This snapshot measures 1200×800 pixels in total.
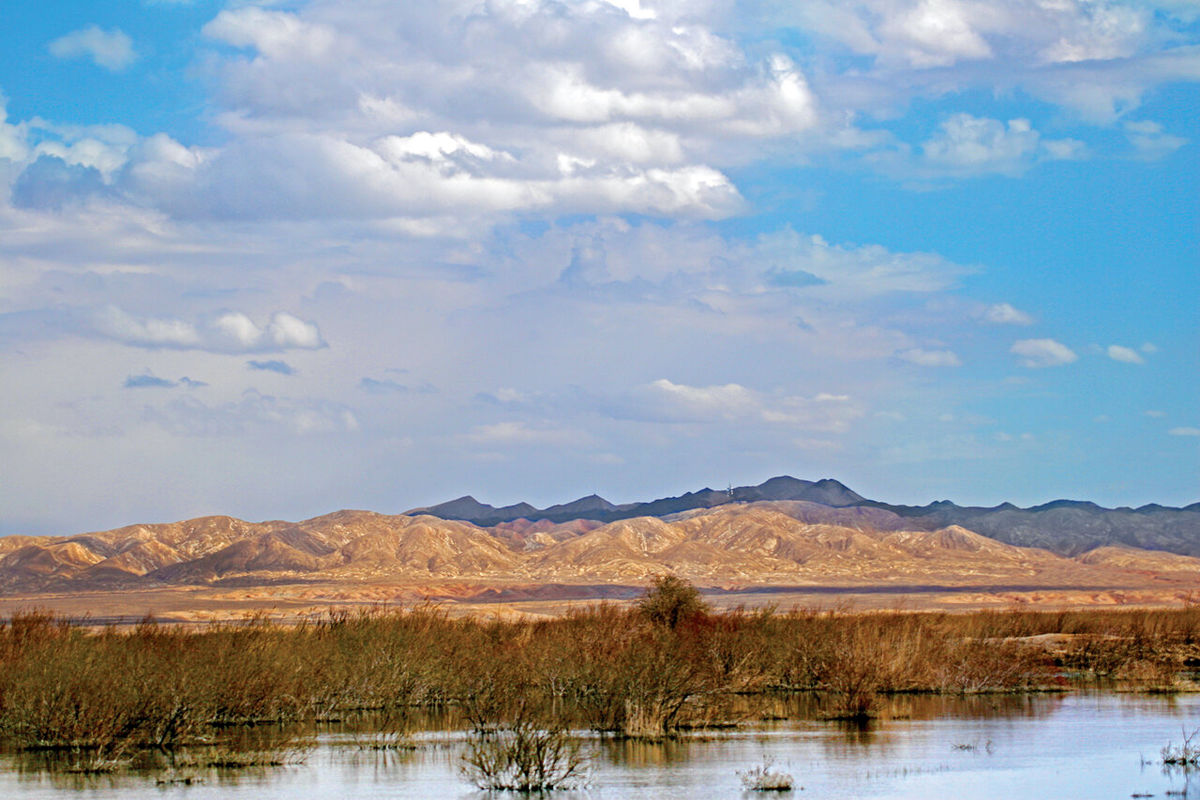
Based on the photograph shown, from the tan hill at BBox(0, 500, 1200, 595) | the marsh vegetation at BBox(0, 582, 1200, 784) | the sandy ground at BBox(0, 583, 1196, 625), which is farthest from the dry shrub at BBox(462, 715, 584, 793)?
the tan hill at BBox(0, 500, 1200, 595)

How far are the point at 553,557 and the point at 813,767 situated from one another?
13424cm

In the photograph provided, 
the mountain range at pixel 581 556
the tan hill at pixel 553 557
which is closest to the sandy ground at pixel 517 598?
the mountain range at pixel 581 556

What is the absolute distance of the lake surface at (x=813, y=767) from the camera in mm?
20734

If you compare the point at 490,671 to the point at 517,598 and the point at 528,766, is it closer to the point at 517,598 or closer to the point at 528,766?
the point at 528,766

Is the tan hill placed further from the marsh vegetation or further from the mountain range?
the marsh vegetation

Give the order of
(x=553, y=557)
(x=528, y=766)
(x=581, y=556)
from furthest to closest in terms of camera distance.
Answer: (x=553, y=557), (x=581, y=556), (x=528, y=766)

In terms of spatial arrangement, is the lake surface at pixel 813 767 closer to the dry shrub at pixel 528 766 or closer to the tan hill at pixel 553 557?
the dry shrub at pixel 528 766

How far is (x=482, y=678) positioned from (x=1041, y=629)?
31103 mm

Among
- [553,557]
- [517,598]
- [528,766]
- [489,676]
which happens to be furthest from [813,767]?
[553,557]

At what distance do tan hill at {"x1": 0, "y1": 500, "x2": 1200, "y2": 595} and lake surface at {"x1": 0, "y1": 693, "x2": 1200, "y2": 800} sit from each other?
107 m

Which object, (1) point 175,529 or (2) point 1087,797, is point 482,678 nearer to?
(2) point 1087,797

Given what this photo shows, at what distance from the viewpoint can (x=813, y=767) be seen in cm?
2300

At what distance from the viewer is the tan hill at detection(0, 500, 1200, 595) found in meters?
141

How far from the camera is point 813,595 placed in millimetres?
119062
